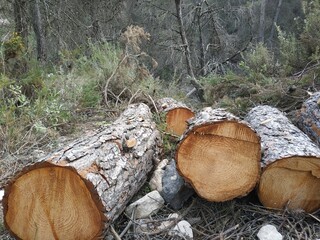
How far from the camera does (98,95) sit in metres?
4.72

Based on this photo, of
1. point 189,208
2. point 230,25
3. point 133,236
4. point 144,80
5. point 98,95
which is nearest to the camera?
point 133,236

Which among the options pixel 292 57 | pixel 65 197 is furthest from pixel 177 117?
pixel 292 57

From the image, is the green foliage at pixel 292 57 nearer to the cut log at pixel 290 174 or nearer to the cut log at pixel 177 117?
the cut log at pixel 177 117

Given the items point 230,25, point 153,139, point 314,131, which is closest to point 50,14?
point 153,139

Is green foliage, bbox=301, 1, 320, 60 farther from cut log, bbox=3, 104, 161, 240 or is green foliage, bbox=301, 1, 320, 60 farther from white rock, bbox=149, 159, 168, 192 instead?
cut log, bbox=3, 104, 161, 240

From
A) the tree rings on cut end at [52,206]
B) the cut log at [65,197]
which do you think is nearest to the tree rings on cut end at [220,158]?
the cut log at [65,197]

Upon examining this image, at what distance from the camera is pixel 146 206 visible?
92.9 inches

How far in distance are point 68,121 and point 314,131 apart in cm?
252

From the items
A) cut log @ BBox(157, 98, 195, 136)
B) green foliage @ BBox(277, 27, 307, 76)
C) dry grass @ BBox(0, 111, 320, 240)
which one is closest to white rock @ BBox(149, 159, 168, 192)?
dry grass @ BBox(0, 111, 320, 240)

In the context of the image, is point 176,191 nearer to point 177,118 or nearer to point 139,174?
point 139,174

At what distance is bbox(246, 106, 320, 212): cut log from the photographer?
7.06 ft

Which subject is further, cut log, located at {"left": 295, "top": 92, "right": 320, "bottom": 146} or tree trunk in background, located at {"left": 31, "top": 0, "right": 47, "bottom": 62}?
tree trunk in background, located at {"left": 31, "top": 0, "right": 47, "bottom": 62}

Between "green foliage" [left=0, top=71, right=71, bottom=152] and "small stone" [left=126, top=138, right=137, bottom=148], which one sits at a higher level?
"small stone" [left=126, top=138, right=137, bottom=148]

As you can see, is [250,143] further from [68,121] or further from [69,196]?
[68,121]
